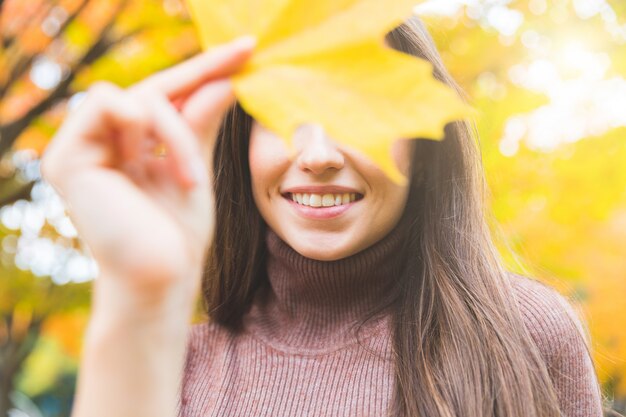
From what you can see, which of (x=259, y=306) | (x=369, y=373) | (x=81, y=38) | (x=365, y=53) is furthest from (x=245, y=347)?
(x=81, y=38)

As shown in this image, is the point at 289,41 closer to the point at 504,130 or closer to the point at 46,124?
the point at 504,130

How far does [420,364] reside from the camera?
5.22 feet

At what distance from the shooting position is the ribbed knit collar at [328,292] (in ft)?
5.86

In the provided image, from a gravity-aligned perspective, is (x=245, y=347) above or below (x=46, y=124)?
below

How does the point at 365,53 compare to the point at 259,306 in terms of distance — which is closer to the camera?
the point at 365,53

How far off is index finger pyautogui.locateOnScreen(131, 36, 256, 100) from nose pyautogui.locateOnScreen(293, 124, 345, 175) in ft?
2.17

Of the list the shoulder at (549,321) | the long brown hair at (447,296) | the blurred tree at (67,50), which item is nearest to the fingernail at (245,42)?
the long brown hair at (447,296)

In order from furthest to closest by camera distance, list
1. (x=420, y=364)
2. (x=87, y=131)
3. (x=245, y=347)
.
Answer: (x=245, y=347)
(x=420, y=364)
(x=87, y=131)

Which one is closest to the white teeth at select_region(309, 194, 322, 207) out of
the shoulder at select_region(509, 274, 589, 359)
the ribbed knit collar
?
the ribbed knit collar

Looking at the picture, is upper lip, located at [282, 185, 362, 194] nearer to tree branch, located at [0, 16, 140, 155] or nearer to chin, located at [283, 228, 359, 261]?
chin, located at [283, 228, 359, 261]

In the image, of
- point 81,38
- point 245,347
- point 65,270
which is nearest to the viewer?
point 245,347

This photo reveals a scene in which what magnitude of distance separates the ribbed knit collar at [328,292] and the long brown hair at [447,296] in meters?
0.05

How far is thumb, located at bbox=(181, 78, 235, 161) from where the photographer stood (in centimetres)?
87

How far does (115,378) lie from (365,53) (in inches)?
19.0
